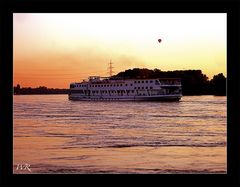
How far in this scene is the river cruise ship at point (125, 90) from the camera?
75.9 feet
